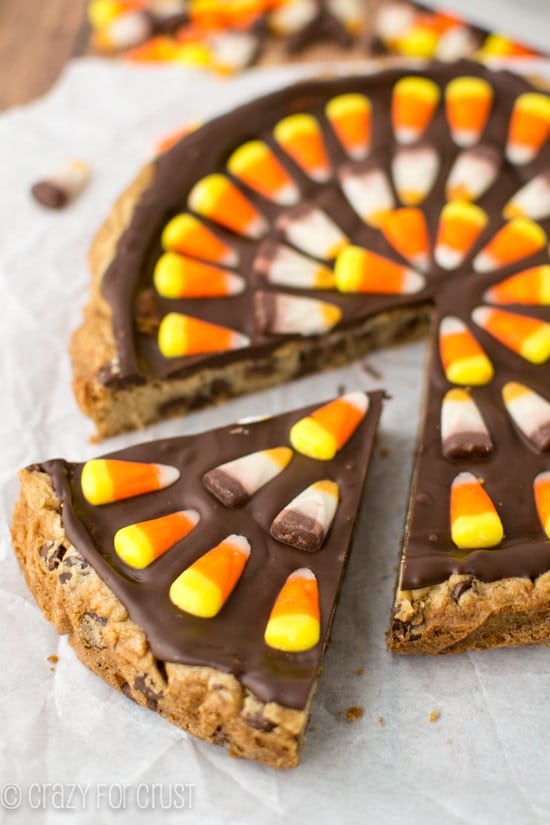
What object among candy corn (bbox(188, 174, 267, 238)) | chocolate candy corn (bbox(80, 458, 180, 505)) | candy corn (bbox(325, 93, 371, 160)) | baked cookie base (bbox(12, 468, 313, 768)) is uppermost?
candy corn (bbox(325, 93, 371, 160))

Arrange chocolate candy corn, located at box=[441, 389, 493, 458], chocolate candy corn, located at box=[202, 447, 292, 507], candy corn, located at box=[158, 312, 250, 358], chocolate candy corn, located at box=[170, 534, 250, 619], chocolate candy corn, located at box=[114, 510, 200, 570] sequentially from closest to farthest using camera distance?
chocolate candy corn, located at box=[170, 534, 250, 619], chocolate candy corn, located at box=[114, 510, 200, 570], chocolate candy corn, located at box=[202, 447, 292, 507], chocolate candy corn, located at box=[441, 389, 493, 458], candy corn, located at box=[158, 312, 250, 358]

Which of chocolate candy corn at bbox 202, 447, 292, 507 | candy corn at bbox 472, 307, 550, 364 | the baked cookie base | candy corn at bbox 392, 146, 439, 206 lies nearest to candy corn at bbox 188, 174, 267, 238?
candy corn at bbox 392, 146, 439, 206

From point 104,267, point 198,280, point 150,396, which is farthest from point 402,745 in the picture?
point 104,267

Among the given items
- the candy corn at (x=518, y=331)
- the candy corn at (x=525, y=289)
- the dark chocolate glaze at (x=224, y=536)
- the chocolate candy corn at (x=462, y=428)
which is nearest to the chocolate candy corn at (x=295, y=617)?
the dark chocolate glaze at (x=224, y=536)

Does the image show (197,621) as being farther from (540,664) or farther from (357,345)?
(357,345)

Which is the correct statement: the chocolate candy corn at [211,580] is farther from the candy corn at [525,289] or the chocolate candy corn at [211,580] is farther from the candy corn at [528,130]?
the candy corn at [528,130]

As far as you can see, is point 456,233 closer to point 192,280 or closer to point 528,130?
point 528,130

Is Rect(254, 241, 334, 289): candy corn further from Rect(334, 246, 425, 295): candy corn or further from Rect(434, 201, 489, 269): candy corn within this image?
Rect(434, 201, 489, 269): candy corn
